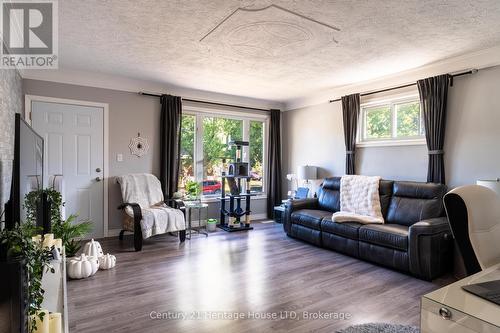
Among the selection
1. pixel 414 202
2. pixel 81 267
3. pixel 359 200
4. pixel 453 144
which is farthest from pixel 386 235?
pixel 81 267

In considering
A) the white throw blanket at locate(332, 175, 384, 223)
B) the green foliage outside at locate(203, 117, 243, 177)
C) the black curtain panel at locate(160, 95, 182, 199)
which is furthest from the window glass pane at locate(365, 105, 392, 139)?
the black curtain panel at locate(160, 95, 182, 199)

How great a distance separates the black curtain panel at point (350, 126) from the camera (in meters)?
4.75

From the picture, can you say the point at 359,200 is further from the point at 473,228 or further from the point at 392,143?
the point at 473,228

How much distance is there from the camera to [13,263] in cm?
96

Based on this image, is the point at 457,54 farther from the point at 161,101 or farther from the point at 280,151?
→ the point at 161,101

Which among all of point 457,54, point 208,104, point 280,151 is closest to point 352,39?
point 457,54

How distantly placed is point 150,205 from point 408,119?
3973 millimetres

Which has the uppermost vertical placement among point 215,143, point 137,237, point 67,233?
point 215,143

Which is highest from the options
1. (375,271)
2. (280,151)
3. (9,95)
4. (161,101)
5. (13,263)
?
(161,101)

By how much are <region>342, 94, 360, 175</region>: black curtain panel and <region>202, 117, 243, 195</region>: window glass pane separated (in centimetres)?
213

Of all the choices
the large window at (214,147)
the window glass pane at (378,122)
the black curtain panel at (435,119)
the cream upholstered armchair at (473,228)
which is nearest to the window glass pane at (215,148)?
the large window at (214,147)

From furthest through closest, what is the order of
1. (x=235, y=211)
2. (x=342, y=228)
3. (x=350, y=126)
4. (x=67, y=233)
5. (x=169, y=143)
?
(x=235, y=211)
(x=169, y=143)
(x=350, y=126)
(x=342, y=228)
(x=67, y=233)

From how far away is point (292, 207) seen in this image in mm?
4684

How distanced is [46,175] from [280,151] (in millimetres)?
4097
